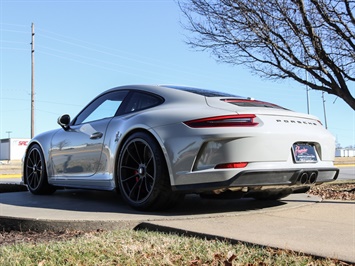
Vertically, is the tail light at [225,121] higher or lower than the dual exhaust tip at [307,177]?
higher

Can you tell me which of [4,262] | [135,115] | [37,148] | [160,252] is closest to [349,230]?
[160,252]

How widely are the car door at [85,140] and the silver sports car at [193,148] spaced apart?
2 cm

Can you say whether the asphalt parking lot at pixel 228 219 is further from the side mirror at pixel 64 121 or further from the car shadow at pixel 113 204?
the side mirror at pixel 64 121

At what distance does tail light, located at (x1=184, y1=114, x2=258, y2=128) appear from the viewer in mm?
4023

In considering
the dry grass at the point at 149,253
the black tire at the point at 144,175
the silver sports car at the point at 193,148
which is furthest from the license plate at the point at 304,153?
the dry grass at the point at 149,253

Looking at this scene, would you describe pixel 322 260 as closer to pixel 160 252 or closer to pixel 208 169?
pixel 160 252

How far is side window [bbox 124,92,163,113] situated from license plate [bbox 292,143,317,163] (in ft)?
5.07

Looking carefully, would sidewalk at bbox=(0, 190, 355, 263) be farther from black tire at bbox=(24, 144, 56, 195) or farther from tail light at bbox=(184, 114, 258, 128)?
tail light at bbox=(184, 114, 258, 128)

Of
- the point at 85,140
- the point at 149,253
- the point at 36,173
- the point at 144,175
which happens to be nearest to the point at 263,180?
the point at 144,175

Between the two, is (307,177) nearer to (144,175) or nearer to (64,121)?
(144,175)

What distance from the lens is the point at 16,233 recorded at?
156 inches

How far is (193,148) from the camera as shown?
4.02 metres

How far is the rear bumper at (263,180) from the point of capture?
395 cm

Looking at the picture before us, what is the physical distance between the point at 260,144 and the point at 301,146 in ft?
1.98
